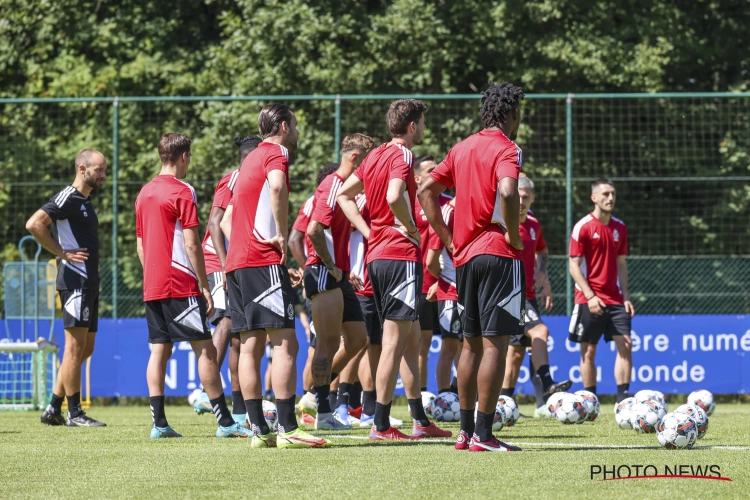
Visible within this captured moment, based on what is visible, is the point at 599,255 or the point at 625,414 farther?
the point at 599,255

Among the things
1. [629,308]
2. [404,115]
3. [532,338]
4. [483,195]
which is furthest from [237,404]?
[629,308]

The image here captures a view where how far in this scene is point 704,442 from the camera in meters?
7.82

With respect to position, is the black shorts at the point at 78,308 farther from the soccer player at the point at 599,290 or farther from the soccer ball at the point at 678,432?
the soccer ball at the point at 678,432

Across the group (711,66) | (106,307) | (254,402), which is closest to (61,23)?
(106,307)

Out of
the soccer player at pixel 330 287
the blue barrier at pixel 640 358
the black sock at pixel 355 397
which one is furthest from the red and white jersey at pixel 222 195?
the blue barrier at pixel 640 358

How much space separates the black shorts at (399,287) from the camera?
303 inches

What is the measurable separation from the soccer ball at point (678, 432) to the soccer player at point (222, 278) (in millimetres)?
3104

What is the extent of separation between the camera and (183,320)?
829cm

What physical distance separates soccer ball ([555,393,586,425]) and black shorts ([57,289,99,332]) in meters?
4.03

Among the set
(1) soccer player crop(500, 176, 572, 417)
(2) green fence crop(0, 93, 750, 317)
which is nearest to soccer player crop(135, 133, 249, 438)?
(1) soccer player crop(500, 176, 572, 417)

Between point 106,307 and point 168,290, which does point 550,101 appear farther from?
point 168,290

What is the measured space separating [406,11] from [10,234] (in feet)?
23.8

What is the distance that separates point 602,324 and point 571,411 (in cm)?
239

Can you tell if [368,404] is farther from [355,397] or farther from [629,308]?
[629,308]
